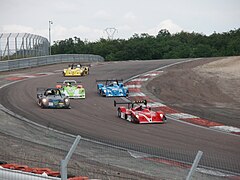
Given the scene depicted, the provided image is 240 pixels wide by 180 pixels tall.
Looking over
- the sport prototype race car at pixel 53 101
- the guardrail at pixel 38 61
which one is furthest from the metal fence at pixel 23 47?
the sport prototype race car at pixel 53 101

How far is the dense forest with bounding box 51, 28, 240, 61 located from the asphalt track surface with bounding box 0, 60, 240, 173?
63.8m

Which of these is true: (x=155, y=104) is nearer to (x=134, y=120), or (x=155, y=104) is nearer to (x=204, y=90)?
(x=134, y=120)

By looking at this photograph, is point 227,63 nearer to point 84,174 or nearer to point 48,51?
point 48,51

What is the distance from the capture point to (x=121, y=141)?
14648 mm

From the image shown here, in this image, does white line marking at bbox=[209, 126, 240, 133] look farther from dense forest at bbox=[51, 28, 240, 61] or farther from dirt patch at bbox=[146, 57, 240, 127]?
dense forest at bbox=[51, 28, 240, 61]

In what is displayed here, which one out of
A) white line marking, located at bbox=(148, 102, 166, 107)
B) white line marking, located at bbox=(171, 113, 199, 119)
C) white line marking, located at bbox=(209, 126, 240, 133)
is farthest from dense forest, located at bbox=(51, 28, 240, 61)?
white line marking, located at bbox=(209, 126, 240, 133)

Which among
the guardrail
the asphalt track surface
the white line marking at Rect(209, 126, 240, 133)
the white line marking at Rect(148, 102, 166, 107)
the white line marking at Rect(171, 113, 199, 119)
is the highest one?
the guardrail

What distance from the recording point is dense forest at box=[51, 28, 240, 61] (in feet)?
287

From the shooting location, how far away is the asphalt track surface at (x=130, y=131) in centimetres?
1292

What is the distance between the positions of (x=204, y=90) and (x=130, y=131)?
555 inches

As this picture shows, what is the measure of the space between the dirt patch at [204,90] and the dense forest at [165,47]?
4579 cm

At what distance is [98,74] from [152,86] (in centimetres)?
887

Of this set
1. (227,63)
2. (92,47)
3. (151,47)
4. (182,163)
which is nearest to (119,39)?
(92,47)

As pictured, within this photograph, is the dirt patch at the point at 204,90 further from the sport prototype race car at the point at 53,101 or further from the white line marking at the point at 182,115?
the sport prototype race car at the point at 53,101
